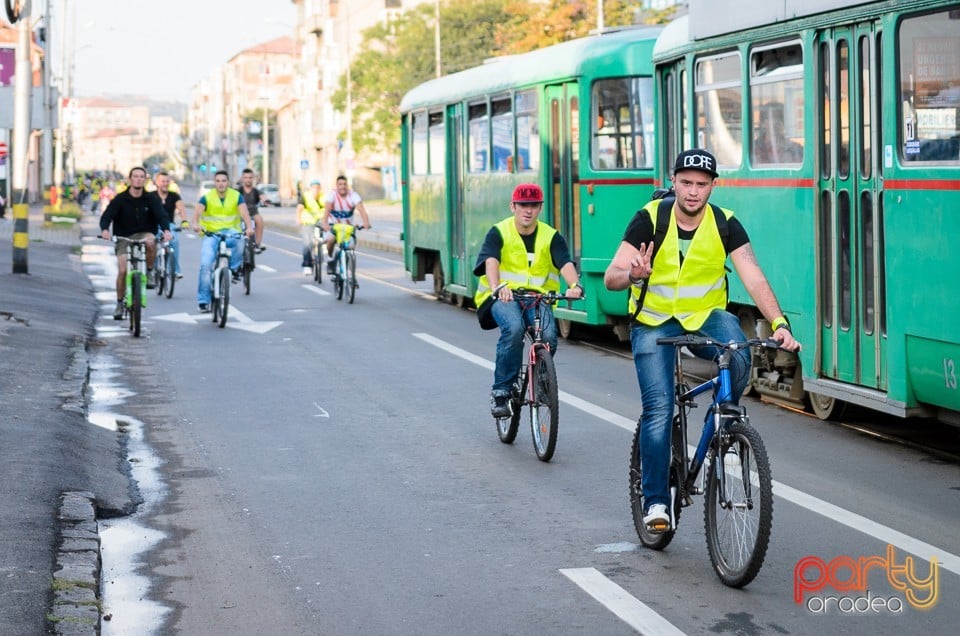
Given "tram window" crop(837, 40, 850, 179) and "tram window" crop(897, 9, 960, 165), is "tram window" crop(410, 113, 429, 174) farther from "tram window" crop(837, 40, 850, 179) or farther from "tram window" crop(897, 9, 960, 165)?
"tram window" crop(897, 9, 960, 165)

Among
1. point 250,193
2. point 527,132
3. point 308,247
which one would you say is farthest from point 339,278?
point 527,132

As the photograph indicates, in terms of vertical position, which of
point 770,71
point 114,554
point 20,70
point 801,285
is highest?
point 20,70

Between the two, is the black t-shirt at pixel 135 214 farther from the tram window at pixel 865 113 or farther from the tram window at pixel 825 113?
the tram window at pixel 865 113

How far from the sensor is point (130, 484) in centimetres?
950

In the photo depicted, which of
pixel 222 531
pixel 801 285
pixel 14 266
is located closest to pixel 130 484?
pixel 222 531

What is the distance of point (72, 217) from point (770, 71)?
5204 centimetres

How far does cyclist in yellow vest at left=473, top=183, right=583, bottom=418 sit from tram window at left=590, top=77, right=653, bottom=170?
6.23 m

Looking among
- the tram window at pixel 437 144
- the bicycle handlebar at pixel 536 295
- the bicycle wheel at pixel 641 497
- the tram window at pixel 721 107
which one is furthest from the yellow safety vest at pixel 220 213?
the bicycle wheel at pixel 641 497

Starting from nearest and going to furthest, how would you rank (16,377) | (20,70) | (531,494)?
1. (531,494)
2. (16,377)
3. (20,70)

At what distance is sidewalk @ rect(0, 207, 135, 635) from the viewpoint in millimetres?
6434

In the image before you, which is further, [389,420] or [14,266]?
[14,266]

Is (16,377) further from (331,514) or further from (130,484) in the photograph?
(331,514)

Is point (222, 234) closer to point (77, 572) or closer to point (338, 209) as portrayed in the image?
point (338, 209)

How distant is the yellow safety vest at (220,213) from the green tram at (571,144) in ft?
9.48
